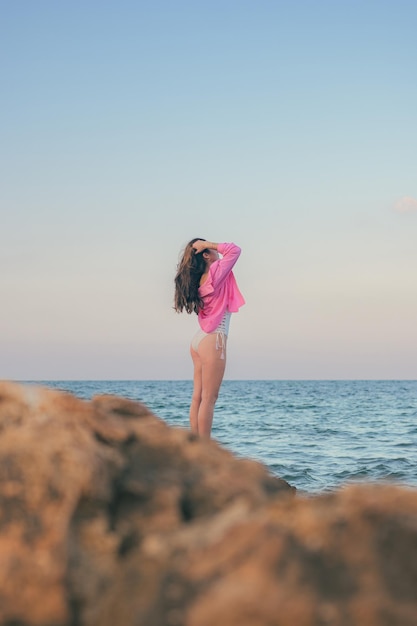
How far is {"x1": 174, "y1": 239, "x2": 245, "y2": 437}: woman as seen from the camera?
265 inches

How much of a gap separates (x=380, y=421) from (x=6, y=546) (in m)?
21.7

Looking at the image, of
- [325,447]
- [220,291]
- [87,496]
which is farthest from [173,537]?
[325,447]

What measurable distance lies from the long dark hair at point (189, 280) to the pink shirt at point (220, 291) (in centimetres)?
7

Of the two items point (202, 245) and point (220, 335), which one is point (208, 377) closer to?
point (220, 335)

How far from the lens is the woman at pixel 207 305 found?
672 centimetres

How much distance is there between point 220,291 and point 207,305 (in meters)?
0.18

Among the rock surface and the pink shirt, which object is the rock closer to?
the rock surface

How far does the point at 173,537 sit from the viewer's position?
7.45 ft

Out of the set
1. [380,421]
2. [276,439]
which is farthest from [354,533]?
[380,421]

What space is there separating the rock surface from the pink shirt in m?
4.00

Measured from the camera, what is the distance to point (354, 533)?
2150 millimetres

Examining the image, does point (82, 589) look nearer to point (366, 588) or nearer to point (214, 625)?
point (214, 625)

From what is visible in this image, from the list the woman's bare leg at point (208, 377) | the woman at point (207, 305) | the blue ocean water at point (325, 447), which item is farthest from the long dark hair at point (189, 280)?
the blue ocean water at point (325, 447)

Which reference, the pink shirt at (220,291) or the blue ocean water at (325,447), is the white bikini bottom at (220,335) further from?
the blue ocean water at (325,447)
